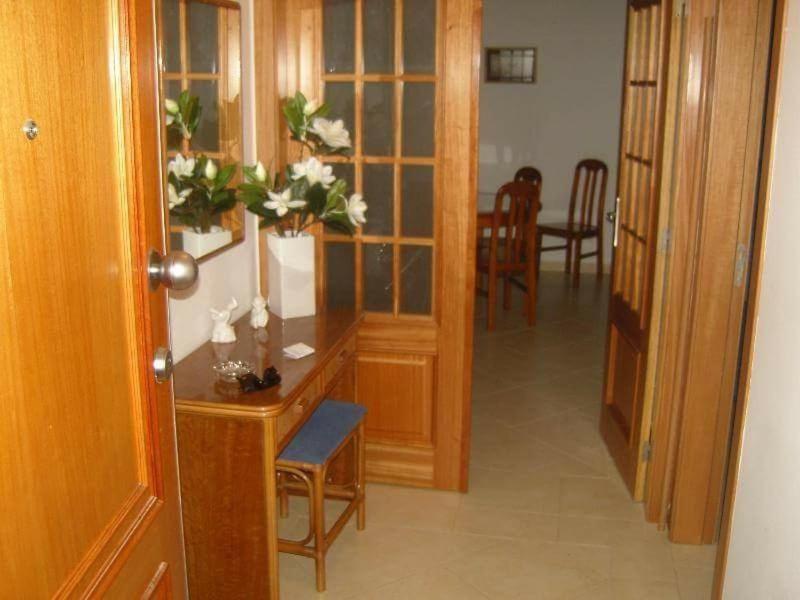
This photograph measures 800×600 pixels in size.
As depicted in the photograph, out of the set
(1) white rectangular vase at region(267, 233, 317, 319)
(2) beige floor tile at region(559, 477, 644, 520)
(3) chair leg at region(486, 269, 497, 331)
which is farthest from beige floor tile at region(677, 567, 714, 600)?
(3) chair leg at region(486, 269, 497, 331)

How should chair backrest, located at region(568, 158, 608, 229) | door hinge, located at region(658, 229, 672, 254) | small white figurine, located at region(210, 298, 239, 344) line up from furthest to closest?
chair backrest, located at region(568, 158, 608, 229), door hinge, located at region(658, 229, 672, 254), small white figurine, located at region(210, 298, 239, 344)

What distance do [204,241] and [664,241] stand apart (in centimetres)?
167

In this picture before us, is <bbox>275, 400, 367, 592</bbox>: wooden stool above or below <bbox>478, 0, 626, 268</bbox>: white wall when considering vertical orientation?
below

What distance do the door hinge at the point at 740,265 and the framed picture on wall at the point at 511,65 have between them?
16.0ft

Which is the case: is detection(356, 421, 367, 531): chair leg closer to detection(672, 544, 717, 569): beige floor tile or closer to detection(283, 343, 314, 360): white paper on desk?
detection(283, 343, 314, 360): white paper on desk

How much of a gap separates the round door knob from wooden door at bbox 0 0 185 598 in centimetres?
3

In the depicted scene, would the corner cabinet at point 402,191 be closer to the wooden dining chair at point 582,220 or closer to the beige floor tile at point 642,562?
A: the beige floor tile at point 642,562

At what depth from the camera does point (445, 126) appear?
316cm

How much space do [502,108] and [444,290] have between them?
4.58 m

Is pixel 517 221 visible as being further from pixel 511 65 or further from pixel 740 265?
pixel 740 265

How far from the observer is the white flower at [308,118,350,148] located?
302cm

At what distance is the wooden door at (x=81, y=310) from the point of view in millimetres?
1109

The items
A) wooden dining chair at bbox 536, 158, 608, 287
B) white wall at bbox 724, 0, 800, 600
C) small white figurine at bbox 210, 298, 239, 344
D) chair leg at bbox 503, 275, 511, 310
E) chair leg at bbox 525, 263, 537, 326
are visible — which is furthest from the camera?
wooden dining chair at bbox 536, 158, 608, 287

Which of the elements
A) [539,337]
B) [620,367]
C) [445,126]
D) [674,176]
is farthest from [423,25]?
[539,337]
